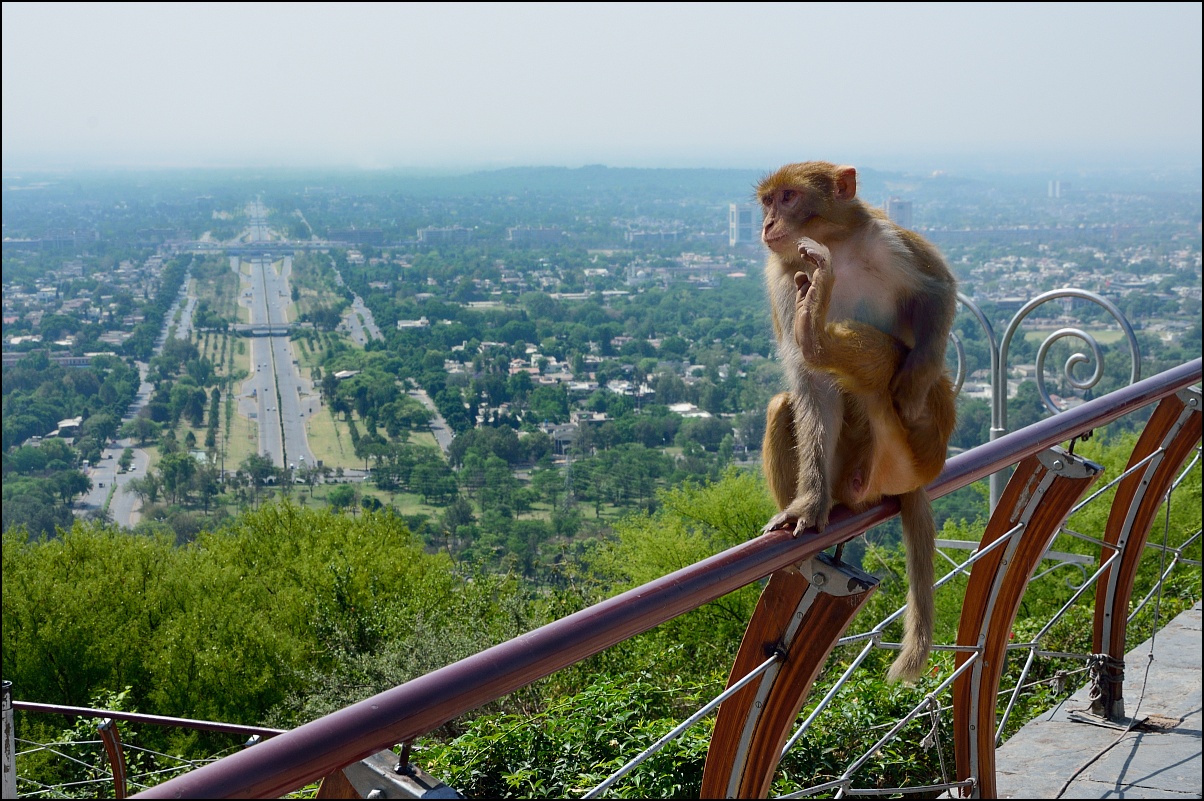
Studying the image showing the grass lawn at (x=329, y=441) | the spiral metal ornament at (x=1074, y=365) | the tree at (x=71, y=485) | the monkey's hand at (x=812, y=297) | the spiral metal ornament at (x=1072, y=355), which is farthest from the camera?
the grass lawn at (x=329, y=441)

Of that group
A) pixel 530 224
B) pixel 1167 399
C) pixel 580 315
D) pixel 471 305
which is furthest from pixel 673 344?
pixel 1167 399

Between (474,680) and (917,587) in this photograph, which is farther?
(917,587)

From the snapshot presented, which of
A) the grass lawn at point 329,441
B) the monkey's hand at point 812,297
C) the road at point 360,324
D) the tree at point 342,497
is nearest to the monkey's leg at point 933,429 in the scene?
the monkey's hand at point 812,297

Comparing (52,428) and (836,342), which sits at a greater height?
(836,342)

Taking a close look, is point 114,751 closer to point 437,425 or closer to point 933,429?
point 933,429

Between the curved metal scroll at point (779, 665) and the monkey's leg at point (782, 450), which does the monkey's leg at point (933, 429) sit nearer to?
the monkey's leg at point (782, 450)

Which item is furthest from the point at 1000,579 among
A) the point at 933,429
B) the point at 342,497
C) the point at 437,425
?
the point at 437,425

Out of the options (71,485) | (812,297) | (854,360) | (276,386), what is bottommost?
(71,485)

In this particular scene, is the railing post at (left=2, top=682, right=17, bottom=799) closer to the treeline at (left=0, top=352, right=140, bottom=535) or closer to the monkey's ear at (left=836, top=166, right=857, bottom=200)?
the monkey's ear at (left=836, top=166, right=857, bottom=200)
